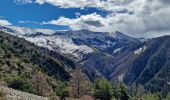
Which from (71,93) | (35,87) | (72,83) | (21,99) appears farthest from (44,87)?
(21,99)

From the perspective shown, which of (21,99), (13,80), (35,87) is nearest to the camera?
(21,99)

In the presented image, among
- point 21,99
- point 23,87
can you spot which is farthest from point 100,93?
point 21,99

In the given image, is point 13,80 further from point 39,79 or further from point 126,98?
point 126,98

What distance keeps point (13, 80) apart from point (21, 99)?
80.4 m

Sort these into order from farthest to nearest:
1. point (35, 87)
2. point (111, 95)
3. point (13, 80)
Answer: point (35, 87) < point (111, 95) < point (13, 80)

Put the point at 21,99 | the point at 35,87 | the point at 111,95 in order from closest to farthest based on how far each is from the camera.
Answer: the point at 21,99 < the point at 111,95 < the point at 35,87

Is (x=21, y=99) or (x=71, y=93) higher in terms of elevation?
(x=21, y=99)

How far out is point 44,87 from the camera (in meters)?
164

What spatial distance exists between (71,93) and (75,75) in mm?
12796

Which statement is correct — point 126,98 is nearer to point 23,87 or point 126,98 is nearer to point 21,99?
point 23,87

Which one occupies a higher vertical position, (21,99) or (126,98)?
(21,99)

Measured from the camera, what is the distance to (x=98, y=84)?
142625 millimetres

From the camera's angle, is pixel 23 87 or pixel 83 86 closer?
pixel 23 87

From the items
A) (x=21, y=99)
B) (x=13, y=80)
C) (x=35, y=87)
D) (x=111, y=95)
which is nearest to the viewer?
(x=21, y=99)
